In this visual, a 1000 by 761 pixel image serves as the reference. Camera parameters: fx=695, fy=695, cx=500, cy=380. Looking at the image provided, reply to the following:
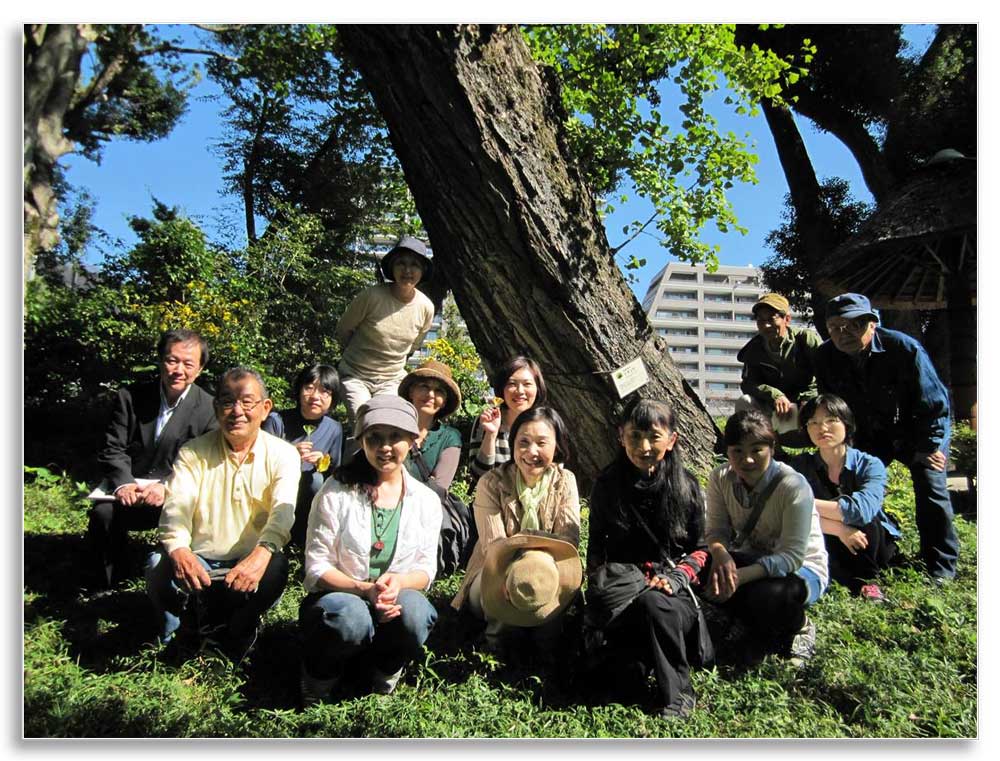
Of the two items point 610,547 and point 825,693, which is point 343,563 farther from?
point 825,693

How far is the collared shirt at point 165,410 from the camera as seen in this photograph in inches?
128

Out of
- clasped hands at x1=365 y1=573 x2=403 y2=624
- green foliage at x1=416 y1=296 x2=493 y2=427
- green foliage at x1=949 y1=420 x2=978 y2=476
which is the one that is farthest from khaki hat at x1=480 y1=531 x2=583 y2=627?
green foliage at x1=949 y1=420 x2=978 y2=476

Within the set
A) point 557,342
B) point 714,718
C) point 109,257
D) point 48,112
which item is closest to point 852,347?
point 557,342

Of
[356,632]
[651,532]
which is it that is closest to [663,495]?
[651,532]

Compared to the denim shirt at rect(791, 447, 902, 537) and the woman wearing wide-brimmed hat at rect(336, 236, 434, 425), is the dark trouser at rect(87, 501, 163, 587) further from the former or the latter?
the denim shirt at rect(791, 447, 902, 537)

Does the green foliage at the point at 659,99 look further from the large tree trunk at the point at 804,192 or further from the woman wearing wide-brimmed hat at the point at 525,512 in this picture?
the woman wearing wide-brimmed hat at the point at 525,512

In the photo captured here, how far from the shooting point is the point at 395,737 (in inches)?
95.5

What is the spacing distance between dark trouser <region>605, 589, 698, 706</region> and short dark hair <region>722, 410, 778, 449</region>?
69 centimetres

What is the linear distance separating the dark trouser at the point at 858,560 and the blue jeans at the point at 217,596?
2466mm

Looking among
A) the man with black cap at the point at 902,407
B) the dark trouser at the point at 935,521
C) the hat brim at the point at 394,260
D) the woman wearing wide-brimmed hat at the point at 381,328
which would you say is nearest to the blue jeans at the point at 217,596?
the woman wearing wide-brimmed hat at the point at 381,328

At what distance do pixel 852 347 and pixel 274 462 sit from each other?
280 cm

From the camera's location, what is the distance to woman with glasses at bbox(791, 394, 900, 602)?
3.07 meters

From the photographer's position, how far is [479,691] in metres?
2.51

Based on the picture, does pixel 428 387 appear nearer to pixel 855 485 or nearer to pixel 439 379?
pixel 439 379
